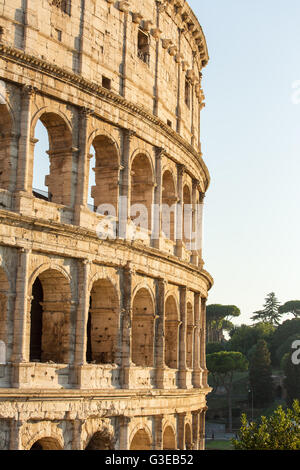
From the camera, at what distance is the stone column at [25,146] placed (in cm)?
1902

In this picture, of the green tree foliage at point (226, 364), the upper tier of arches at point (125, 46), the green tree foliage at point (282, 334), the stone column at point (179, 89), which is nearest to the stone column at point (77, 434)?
the upper tier of arches at point (125, 46)

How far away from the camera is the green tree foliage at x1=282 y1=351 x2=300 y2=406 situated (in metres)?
65.7

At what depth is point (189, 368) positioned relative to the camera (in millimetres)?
26766

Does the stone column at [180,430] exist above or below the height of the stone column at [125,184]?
below

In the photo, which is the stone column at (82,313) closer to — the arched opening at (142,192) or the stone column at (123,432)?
the stone column at (123,432)

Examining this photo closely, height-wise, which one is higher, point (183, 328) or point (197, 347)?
point (183, 328)

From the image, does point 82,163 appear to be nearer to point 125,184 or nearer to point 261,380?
point 125,184

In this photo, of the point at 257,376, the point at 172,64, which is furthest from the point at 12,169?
the point at 257,376

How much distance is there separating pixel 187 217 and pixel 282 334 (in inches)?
2125

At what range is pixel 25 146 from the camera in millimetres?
19125

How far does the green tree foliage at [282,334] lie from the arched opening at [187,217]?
52125 mm

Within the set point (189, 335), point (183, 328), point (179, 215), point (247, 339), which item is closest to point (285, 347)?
point (247, 339)
